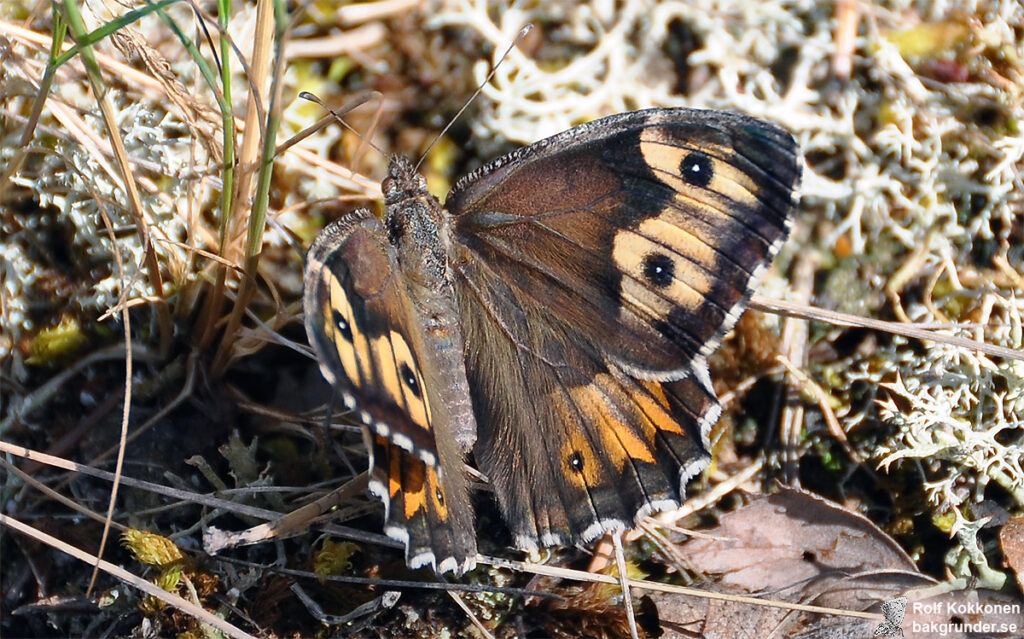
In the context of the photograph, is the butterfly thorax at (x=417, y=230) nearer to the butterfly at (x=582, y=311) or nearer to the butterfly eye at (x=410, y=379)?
the butterfly at (x=582, y=311)

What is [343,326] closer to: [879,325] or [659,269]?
[659,269]

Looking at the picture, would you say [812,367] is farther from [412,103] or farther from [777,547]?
[412,103]

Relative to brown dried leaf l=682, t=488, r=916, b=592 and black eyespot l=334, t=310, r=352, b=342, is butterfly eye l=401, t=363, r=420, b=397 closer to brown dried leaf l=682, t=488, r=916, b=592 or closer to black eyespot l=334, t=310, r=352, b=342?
black eyespot l=334, t=310, r=352, b=342

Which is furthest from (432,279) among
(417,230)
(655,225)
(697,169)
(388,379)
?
→ (697,169)

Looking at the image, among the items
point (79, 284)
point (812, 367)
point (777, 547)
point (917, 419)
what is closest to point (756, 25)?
point (812, 367)

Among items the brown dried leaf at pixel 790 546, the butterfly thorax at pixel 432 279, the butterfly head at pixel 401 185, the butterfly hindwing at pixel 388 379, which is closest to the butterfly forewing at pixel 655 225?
the butterfly thorax at pixel 432 279

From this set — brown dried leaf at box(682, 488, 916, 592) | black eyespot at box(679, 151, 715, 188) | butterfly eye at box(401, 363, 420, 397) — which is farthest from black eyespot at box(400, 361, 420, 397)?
brown dried leaf at box(682, 488, 916, 592)
